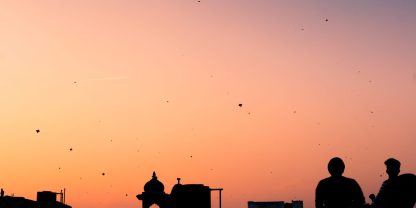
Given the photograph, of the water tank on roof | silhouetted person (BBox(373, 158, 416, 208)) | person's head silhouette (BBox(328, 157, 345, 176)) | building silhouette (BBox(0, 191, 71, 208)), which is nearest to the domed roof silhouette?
building silhouette (BBox(0, 191, 71, 208))

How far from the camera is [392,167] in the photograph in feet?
36.6

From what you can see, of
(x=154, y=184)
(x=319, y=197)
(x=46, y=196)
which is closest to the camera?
(x=319, y=197)

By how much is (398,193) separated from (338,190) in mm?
1149

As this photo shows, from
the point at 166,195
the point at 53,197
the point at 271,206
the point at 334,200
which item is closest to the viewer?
the point at 334,200

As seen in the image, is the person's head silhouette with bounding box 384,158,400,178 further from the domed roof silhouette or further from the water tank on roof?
the water tank on roof

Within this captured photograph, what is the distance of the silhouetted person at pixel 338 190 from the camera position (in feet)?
33.8

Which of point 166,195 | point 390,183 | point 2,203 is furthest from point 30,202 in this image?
point 390,183

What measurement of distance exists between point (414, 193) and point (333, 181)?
146cm

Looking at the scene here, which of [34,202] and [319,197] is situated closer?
[319,197]

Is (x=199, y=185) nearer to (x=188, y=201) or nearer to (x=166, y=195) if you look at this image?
(x=188, y=201)

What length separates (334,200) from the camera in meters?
10.4

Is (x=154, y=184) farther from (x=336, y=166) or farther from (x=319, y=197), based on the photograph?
(x=336, y=166)

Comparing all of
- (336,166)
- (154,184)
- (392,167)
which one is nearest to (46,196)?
(154,184)

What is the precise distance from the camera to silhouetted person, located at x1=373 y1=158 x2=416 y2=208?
1069 cm
